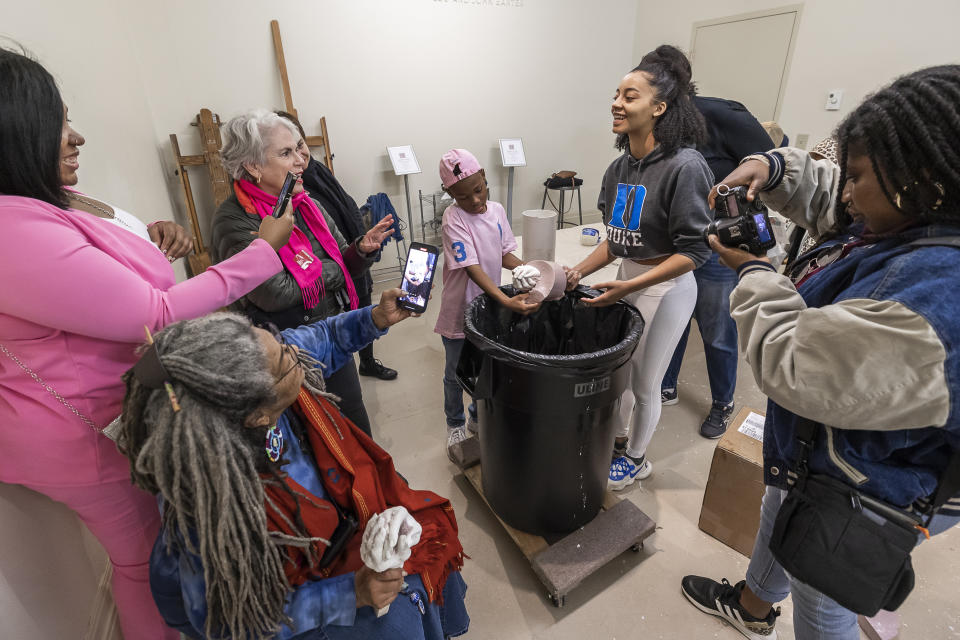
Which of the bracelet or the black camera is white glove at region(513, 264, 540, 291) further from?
the bracelet

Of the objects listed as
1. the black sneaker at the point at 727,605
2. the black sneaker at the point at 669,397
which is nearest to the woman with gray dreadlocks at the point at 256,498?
the black sneaker at the point at 727,605

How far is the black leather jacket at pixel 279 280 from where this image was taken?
151cm

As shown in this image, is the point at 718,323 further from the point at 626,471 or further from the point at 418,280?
the point at 418,280

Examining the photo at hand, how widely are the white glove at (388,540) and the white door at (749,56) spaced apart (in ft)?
15.9

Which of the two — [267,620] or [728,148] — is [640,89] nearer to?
[728,148]

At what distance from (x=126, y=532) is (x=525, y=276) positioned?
4.31ft

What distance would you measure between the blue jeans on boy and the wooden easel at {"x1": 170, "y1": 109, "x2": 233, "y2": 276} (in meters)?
2.20

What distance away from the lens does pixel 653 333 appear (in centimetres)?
170

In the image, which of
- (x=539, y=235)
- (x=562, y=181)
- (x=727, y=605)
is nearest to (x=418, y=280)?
(x=539, y=235)

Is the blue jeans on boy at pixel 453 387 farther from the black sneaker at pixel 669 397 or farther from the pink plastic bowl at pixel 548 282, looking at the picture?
the black sneaker at pixel 669 397

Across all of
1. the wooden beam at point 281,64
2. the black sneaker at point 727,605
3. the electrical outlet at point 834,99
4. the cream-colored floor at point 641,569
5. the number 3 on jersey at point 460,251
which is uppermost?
the wooden beam at point 281,64

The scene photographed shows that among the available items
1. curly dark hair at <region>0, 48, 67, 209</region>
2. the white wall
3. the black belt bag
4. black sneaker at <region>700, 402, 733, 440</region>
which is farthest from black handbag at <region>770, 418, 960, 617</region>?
the white wall

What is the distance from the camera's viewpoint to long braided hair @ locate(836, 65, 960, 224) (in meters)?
0.68

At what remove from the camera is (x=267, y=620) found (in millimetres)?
794
